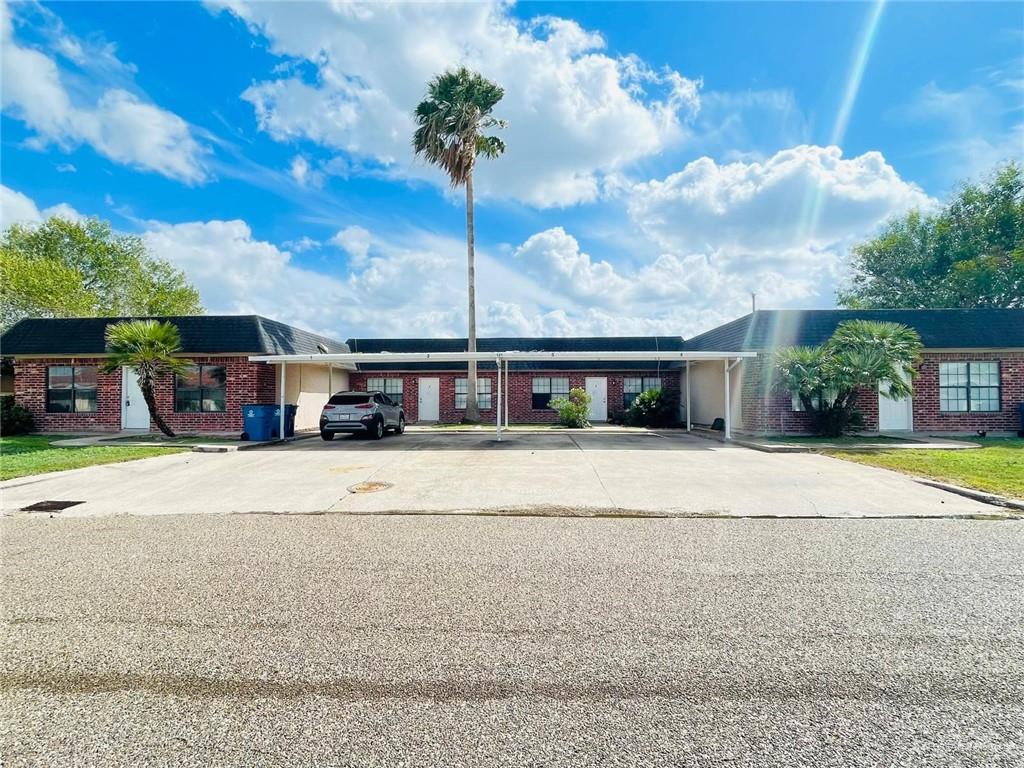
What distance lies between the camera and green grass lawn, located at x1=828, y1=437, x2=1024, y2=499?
8586mm

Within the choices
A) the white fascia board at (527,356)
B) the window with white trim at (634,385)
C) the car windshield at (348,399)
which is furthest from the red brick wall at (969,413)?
the car windshield at (348,399)

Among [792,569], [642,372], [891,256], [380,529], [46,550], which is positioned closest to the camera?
[792,569]

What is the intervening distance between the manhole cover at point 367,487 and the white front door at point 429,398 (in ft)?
56.1

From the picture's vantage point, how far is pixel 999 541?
18.2 ft

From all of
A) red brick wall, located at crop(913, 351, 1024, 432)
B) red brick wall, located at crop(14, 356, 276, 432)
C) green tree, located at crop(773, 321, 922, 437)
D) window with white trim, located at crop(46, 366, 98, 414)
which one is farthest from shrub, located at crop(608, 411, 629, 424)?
window with white trim, located at crop(46, 366, 98, 414)

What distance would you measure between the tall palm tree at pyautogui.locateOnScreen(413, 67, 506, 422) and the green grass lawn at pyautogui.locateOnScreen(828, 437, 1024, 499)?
50.9ft

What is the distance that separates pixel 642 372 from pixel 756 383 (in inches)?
340

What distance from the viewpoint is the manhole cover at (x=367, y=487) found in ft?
27.4

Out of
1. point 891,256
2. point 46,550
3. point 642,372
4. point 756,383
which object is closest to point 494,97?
point 642,372

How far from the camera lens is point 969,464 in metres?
10.7

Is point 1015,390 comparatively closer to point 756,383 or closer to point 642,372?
point 756,383

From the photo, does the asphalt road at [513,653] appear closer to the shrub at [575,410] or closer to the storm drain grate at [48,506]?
the storm drain grate at [48,506]

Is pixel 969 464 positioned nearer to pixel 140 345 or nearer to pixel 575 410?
pixel 575 410

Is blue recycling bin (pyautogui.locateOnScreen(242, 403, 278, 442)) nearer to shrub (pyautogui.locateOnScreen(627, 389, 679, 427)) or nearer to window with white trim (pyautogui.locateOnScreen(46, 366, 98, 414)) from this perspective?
window with white trim (pyautogui.locateOnScreen(46, 366, 98, 414))
